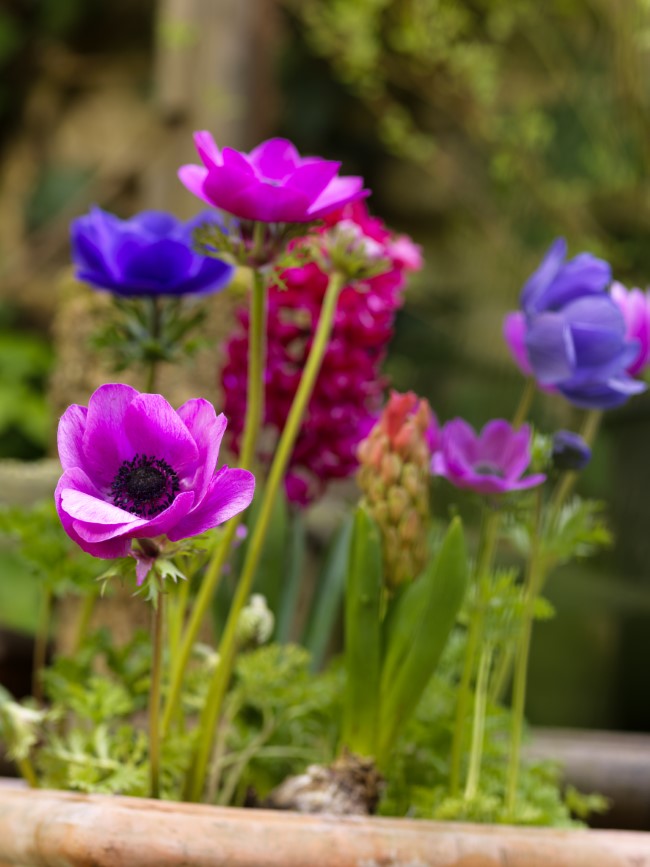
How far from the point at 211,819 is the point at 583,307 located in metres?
0.36

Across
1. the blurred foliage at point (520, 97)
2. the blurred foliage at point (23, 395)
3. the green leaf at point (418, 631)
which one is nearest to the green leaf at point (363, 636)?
the green leaf at point (418, 631)

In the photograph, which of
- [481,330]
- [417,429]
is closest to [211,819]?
[417,429]

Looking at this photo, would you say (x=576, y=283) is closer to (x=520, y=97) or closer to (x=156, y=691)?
(x=156, y=691)

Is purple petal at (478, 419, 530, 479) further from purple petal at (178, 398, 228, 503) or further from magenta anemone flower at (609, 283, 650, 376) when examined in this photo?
purple petal at (178, 398, 228, 503)

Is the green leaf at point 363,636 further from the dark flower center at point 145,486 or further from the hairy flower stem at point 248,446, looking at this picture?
the dark flower center at point 145,486

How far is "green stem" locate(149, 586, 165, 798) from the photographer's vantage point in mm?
488

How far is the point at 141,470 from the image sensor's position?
0.42 m

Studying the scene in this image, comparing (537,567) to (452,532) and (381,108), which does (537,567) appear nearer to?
(452,532)

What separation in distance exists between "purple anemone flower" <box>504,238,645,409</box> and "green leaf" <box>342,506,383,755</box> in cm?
15

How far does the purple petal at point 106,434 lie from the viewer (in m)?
0.43

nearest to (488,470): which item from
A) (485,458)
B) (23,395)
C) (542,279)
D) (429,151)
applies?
(485,458)

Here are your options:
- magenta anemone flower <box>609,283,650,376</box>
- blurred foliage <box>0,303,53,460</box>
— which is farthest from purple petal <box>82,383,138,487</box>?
blurred foliage <box>0,303,53,460</box>

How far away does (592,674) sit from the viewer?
124 cm

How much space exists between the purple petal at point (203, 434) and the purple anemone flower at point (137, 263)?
24 cm
